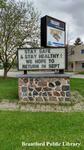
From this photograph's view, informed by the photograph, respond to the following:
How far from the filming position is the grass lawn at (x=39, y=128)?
216 inches

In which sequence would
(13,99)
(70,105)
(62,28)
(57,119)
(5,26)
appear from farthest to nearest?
1. (5,26)
2. (62,28)
3. (13,99)
4. (70,105)
5. (57,119)

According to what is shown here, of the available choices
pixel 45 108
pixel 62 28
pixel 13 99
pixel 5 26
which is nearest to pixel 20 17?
pixel 5 26

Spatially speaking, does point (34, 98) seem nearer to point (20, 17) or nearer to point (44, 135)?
point (44, 135)

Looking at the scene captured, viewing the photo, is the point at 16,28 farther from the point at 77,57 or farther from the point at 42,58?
the point at 77,57

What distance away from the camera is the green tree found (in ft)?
86.7

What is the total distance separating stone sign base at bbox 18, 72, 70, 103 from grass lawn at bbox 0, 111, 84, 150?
239 centimetres

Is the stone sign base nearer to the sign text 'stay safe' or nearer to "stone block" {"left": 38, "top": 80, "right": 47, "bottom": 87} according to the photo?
"stone block" {"left": 38, "top": 80, "right": 47, "bottom": 87}

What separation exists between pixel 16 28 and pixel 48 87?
16.8 metres

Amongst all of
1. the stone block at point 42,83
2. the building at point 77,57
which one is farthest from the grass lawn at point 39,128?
the building at point 77,57

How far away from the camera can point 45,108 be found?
9.54 metres

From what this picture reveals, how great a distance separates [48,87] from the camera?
10805 mm

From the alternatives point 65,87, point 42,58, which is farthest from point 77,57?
point 65,87

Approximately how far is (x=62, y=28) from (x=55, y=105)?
4.13 m

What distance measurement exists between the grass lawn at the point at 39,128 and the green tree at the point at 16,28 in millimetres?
18980
